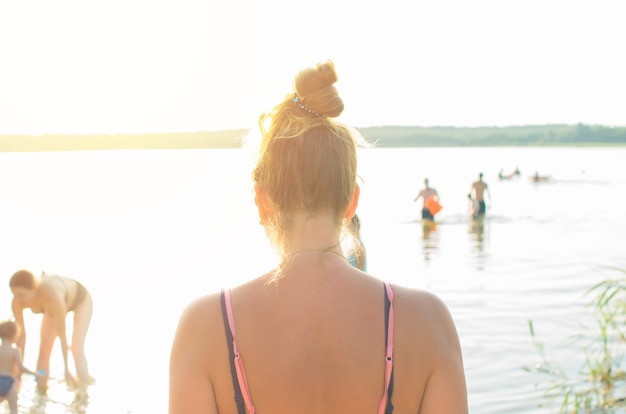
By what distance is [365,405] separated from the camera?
66.9 inches

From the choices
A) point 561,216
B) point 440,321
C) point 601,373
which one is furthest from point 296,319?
point 561,216

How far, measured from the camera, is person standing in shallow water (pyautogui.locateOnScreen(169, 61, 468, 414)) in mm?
1695

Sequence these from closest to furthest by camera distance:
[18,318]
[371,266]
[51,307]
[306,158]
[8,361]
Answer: [306,158]
[8,361]
[18,318]
[51,307]
[371,266]

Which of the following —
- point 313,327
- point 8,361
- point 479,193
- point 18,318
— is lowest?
point 479,193

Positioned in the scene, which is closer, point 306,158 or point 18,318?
point 306,158

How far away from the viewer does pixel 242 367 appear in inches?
67.5

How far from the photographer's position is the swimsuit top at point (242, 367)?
170 centimetres

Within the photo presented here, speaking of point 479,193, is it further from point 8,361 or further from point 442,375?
point 442,375

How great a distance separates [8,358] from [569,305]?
950 centimetres

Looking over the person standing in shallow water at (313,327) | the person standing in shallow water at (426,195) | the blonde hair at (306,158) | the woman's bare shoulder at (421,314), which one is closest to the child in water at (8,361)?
the person standing in shallow water at (313,327)

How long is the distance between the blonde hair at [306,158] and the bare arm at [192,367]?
0.25m

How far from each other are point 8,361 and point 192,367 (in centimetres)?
587

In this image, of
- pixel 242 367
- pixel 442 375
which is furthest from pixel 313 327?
pixel 442 375

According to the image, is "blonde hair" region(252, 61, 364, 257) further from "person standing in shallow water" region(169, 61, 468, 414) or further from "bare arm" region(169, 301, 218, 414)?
"bare arm" region(169, 301, 218, 414)
